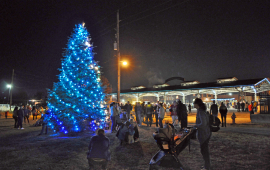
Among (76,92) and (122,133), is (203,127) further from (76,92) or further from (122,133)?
(76,92)

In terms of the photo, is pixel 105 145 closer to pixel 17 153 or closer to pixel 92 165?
pixel 92 165

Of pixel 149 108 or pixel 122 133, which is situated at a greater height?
pixel 149 108

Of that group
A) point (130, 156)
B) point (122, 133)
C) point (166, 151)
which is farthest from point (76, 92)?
point (166, 151)

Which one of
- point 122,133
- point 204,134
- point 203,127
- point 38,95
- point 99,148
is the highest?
point 38,95

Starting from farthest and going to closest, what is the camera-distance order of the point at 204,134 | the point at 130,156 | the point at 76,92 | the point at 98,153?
1. the point at 76,92
2. the point at 130,156
3. the point at 204,134
4. the point at 98,153

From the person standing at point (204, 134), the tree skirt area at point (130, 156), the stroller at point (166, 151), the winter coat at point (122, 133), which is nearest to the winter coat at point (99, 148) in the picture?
the tree skirt area at point (130, 156)

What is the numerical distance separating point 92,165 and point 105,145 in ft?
1.72

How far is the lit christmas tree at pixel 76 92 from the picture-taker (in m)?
10.4

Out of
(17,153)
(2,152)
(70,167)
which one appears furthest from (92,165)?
(2,152)

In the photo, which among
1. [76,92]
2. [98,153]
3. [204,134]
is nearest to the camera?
[98,153]

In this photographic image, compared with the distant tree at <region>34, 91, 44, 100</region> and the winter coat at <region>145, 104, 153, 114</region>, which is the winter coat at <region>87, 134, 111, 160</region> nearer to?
the winter coat at <region>145, 104, 153, 114</region>

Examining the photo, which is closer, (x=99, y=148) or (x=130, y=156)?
(x=99, y=148)

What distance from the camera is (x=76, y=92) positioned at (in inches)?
413

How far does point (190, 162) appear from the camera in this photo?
217 inches
